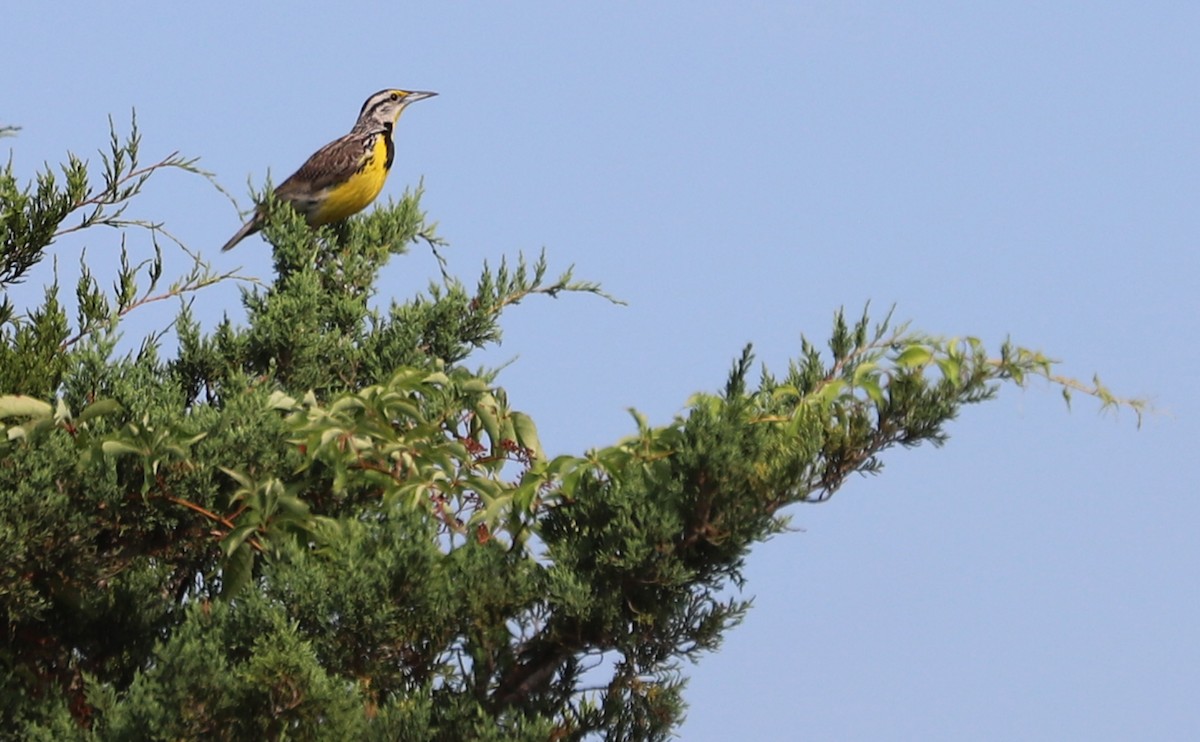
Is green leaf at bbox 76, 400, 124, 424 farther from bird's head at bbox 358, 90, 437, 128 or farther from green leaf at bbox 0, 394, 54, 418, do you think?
bird's head at bbox 358, 90, 437, 128

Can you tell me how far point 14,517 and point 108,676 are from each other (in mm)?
808

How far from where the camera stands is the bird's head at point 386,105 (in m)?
12.8

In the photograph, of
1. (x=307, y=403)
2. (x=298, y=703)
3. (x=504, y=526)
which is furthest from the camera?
(x=307, y=403)

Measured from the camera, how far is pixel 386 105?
12859 millimetres

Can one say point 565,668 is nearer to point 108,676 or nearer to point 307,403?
point 307,403

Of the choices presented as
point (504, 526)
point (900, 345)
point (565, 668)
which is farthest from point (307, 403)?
point (900, 345)

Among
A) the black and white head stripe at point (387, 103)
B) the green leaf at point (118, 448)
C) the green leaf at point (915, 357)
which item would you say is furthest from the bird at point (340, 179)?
the green leaf at point (915, 357)

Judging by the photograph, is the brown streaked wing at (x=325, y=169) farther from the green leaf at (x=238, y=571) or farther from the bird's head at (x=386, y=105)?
the green leaf at (x=238, y=571)

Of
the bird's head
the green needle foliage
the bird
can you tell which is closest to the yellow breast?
the bird

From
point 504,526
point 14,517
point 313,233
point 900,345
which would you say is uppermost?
point 313,233

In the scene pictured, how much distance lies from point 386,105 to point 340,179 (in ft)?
5.40

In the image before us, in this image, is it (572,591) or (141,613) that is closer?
(572,591)

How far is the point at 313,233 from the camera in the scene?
785cm

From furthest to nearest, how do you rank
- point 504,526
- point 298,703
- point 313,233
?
point 313,233 → point 504,526 → point 298,703
